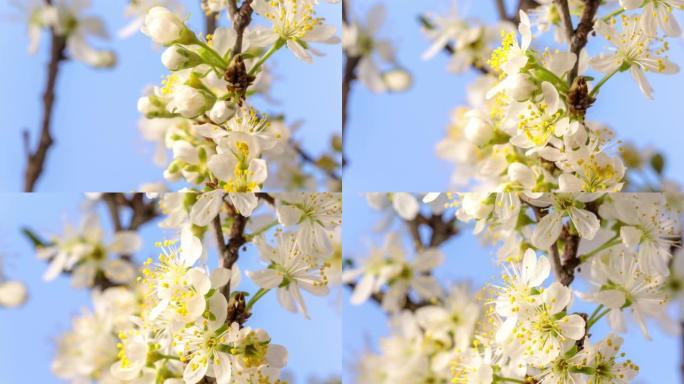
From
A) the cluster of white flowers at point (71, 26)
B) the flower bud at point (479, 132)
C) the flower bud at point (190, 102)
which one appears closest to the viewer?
the flower bud at point (190, 102)

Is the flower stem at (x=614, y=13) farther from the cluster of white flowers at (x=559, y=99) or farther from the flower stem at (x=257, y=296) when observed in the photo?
the flower stem at (x=257, y=296)

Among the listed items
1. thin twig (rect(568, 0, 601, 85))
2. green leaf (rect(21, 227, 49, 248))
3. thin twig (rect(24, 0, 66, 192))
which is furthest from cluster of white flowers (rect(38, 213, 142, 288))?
thin twig (rect(568, 0, 601, 85))

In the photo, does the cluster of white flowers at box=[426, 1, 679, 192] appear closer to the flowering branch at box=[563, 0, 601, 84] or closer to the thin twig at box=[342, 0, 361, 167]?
the flowering branch at box=[563, 0, 601, 84]

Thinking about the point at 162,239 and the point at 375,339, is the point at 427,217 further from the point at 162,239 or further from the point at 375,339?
the point at 162,239

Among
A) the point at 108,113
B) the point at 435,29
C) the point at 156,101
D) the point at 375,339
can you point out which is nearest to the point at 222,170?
the point at 156,101

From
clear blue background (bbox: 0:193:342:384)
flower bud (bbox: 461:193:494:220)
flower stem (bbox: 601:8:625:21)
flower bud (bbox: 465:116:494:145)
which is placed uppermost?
flower stem (bbox: 601:8:625:21)

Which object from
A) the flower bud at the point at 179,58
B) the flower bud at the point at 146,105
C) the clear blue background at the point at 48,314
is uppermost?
the flower bud at the point at 179,58

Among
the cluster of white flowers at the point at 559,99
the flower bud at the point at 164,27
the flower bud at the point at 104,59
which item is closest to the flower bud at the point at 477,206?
the cluster of white flowers at the point at 559,99
